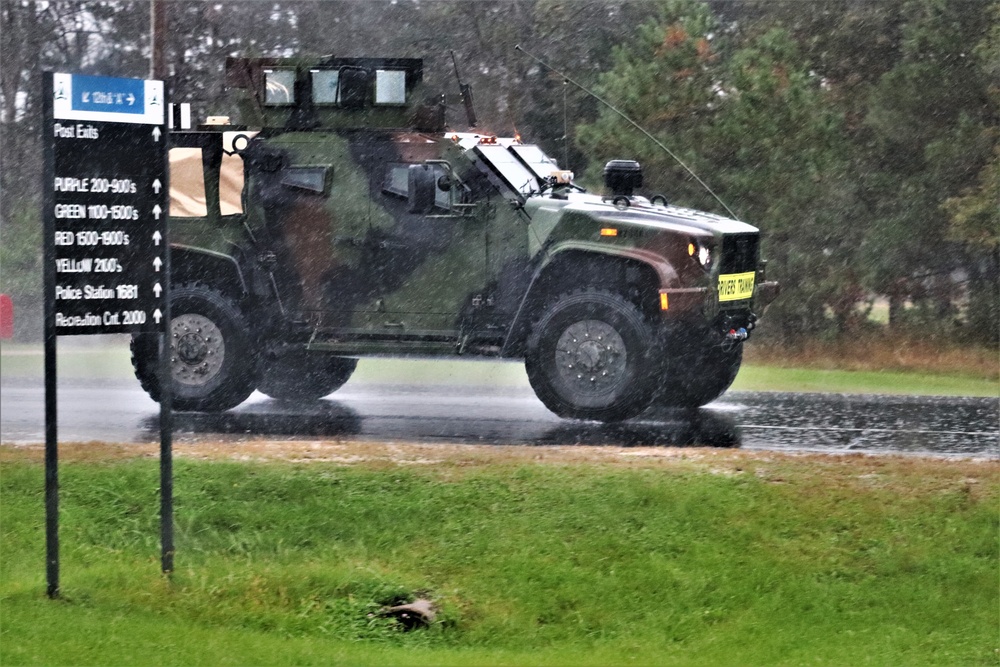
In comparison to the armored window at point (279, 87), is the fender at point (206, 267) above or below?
below

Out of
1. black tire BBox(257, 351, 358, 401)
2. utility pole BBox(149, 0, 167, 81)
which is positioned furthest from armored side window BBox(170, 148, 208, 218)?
utility pole BBox(149, 0, 167, 81)

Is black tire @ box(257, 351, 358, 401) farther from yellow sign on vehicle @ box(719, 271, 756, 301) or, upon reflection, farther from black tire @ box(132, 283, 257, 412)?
yellow sign on vehicle @ box(719, 271, 756, 301)

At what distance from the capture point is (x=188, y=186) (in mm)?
12219

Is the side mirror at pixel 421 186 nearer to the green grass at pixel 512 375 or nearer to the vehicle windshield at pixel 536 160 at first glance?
the vehicle windshield at pixel 536 160

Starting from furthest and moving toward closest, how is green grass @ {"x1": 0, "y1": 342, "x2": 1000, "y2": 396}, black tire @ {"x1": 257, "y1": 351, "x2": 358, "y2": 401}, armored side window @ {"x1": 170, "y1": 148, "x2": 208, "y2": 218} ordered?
green grass @ {"x1": 0, "y1": 342, "x2": 1000, "y2": 396}
black tire @ {"x1": 257, "y1": 351, "x2": 358, "y2": 401}
armored side window @ {"x1": 170, "y1": 148, "x2": 208, "y2": 218}

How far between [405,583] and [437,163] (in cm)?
433

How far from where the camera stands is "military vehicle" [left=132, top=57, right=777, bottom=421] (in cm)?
1124

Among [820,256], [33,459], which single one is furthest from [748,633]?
[820,256]

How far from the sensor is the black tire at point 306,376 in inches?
516

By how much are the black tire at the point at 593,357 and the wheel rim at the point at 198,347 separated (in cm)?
264

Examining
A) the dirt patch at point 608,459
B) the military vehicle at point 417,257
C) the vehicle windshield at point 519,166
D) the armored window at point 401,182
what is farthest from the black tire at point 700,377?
the armored window at point 401,182

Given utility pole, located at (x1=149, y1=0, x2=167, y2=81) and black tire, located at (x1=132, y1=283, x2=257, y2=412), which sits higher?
utility pole, located at (x1=149, y1=0, x2=167, y2=81)

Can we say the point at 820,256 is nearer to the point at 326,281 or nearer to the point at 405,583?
the point at 326,281

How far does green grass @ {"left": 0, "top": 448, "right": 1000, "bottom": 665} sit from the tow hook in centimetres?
159
